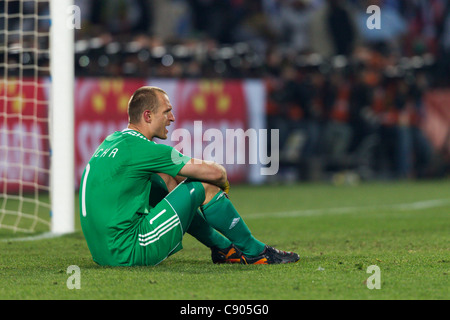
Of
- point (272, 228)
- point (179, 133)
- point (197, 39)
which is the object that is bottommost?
point (272, 228)

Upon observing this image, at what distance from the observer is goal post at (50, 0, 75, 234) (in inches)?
330

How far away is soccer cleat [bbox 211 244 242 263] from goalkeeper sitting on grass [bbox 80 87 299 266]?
0.63 ft

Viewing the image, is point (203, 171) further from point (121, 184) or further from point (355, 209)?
point (355, 209)

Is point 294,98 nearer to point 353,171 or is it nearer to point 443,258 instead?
point 353,171

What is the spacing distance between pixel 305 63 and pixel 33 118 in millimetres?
6958

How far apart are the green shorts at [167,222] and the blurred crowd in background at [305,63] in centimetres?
876

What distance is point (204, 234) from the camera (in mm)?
5910

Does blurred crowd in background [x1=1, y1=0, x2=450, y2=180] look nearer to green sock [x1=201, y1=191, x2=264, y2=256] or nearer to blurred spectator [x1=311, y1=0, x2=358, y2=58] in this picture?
blurred spectator [x1=311, y1=0, x2=358, y2=58]

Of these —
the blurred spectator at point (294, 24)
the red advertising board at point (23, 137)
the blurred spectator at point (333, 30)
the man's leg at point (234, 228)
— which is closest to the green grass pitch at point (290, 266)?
the man's leg at point (234, 228)

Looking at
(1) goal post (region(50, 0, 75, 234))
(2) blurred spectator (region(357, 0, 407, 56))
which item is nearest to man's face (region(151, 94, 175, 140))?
(1) goal post (region(50, 0, 75, 234))

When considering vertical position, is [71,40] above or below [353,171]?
above

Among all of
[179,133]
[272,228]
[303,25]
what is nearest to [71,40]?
[272,228]

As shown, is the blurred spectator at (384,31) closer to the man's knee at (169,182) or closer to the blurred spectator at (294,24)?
the blurred spectator at (294,24)
